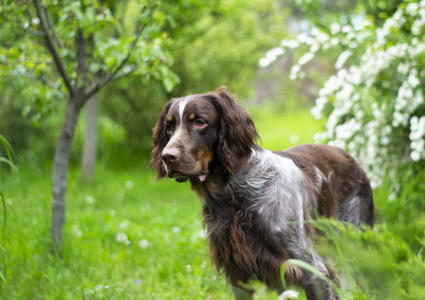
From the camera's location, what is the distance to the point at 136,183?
7254mm

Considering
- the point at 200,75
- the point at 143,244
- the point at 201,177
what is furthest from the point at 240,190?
the point at 200,75

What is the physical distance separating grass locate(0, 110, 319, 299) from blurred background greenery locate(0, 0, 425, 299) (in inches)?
0.6

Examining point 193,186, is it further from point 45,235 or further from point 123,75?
point 45,235

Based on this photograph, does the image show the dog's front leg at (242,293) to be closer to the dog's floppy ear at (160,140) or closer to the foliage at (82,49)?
the dog's floppy ear at (160,140)

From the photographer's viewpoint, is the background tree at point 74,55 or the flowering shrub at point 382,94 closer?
the background tree at point 74,55

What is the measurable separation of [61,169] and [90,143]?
10.6ft

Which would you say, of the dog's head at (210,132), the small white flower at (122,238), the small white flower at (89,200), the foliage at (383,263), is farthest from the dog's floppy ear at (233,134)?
the small white flower at (89,200)

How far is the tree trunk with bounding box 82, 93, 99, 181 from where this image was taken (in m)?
7.02

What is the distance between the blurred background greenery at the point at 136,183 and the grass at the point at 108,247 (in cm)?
1

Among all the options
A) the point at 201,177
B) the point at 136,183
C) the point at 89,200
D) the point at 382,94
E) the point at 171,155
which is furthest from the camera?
the point at 136,183

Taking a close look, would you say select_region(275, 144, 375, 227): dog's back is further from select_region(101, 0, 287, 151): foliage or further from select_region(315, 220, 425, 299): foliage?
select_region(101, 0, 287, 151): foliage

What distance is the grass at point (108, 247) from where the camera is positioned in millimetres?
3120

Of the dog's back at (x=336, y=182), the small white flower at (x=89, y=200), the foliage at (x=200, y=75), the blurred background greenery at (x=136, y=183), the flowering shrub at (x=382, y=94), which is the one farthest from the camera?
the foliage at (x=200, y=75)

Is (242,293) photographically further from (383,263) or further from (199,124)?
(383,263)
